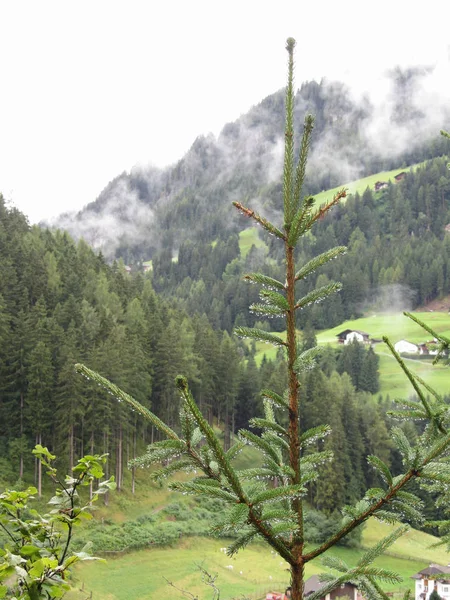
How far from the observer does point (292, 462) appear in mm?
3830

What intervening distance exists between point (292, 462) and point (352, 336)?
12511 centimetres

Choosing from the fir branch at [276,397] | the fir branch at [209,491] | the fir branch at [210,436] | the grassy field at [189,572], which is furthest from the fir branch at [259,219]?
the grassy field at [189,572]

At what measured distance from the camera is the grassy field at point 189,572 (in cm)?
3472

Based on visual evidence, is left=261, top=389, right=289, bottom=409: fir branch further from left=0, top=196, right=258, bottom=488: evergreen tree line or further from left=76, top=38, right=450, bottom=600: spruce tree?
left=0, top=196, right=258, bottom=488: evergreen tree line

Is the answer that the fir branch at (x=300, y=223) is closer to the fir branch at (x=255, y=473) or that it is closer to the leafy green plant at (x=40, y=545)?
the fir branch at (x=255, y=473)

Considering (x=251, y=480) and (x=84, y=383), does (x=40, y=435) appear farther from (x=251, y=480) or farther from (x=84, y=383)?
(x=251, y=480)

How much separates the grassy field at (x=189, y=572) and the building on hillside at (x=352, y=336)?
75779 mm

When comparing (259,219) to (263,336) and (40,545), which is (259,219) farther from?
(40,545)

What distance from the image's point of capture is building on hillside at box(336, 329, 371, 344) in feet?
407

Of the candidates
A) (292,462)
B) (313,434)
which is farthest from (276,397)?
(292,462)

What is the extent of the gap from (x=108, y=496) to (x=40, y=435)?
8.42 meters

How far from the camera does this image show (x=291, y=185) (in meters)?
3.58

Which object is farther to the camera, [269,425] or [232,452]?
[269,425]

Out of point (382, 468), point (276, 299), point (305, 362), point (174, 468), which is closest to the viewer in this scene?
point (174, 468)
